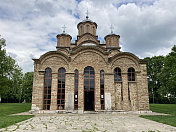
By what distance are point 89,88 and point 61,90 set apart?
2.85m

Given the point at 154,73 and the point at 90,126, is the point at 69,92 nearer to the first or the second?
the point at 90,126

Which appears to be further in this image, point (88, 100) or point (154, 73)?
point (154, 73)

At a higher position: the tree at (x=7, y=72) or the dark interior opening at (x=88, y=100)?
the tree at (x=7, y=72)

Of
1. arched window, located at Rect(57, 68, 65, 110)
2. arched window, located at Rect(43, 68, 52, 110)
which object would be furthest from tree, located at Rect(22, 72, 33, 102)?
arched window, located at Rect(57, 68, 65, 110)

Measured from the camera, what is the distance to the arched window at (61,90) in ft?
43.2

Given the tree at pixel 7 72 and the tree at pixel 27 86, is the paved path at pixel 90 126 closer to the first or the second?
the tree at pixel 7 72

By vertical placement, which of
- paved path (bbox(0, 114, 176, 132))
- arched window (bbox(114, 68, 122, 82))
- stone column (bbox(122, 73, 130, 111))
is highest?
arched window (bbox(114, 68, 122, 82))

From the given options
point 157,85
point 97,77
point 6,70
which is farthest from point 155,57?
point 6,70

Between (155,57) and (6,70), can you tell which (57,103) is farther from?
(155,57)

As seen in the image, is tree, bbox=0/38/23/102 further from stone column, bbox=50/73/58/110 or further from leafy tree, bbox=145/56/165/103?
leafy tree, bbox=145/56/165/103

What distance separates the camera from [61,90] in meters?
13.5

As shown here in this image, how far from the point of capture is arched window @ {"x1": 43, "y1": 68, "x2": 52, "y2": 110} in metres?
13.2

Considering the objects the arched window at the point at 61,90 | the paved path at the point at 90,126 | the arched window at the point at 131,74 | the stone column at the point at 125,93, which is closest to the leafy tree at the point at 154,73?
the arched window at the point at 131,74

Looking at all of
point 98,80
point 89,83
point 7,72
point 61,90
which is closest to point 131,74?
point 98,80
